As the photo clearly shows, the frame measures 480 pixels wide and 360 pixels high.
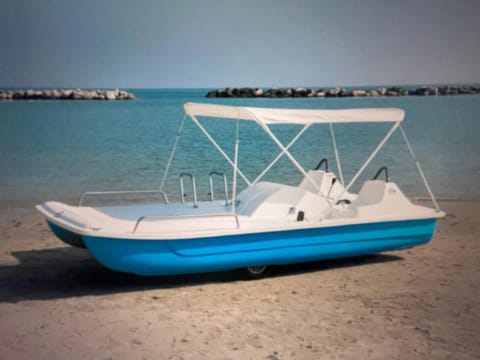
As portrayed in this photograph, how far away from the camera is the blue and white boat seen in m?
6.40

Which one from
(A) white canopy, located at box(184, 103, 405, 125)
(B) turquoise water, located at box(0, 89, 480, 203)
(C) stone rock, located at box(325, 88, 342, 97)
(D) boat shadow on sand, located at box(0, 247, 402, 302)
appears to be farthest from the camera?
(C) stone rock, located at box(325, 88, 342, 97)

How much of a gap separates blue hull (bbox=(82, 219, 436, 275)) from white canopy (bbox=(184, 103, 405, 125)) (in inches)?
45.9

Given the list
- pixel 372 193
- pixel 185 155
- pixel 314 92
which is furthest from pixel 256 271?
pixel 314 92

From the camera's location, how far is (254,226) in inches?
267

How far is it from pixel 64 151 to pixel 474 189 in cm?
1490

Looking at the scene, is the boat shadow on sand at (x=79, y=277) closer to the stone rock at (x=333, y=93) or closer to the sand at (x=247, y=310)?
the sand at (x=247, y=310)

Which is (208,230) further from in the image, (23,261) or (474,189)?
(474,189)

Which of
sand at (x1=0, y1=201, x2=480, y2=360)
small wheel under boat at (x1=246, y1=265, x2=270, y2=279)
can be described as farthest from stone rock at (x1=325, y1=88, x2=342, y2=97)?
small wheel under boat at (x1=246, y1=265, x2=270, y2=279)

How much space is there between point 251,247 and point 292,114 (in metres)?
1.48

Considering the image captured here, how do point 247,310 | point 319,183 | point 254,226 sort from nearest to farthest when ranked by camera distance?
point 247,310
point 254,226
point 319,183

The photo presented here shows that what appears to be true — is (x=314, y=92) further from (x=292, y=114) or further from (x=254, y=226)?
(x=254, y=226)

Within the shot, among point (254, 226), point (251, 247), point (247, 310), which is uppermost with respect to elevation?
point (254, 226)

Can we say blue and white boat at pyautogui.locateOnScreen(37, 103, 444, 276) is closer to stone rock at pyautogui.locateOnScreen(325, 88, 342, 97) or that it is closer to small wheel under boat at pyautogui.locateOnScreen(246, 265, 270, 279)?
small wheel under boat at pyautogui.locateOnScreen(246, 265, 270, 279)

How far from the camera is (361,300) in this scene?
6.47 meters
